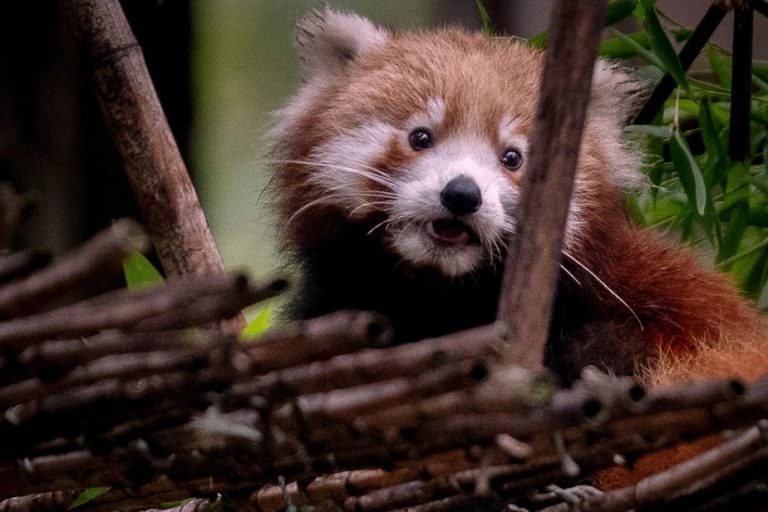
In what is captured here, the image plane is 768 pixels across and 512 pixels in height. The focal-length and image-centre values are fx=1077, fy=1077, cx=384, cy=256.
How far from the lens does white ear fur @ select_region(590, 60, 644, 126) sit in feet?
7.54

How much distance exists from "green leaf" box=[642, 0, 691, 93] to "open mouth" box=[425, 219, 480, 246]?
0.49 m

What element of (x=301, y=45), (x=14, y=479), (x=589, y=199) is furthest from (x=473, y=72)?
(x=14, y=479)

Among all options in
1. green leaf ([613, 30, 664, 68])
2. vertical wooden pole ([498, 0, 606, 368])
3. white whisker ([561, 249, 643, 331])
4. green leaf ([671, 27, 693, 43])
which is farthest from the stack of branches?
green leaf ([671, 27, 693, 43])

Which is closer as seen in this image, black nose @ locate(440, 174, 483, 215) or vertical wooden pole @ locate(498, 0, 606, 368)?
vertical wooden pole @ locate(498, 0, 606, 368)

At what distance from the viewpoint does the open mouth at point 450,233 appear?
1.93 meters

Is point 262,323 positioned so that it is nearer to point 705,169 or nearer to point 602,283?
point 602,283

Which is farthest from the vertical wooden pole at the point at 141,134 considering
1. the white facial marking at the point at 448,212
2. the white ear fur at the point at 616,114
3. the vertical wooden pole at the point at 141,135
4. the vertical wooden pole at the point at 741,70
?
the vertical wooden pole at the point at 741,70

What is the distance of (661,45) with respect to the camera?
1988 mm

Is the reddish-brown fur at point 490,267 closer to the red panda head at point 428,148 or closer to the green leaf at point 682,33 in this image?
the red panda head at point 428,148

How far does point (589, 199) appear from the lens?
2088mm

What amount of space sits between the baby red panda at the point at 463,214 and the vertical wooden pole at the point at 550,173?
2.40 ft

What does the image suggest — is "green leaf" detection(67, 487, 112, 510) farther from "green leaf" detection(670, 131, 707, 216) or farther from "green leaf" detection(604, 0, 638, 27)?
"green leaf" detection(604, 0, 638, 27)

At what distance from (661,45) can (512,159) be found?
34 centimetres

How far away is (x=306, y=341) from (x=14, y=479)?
437mm
